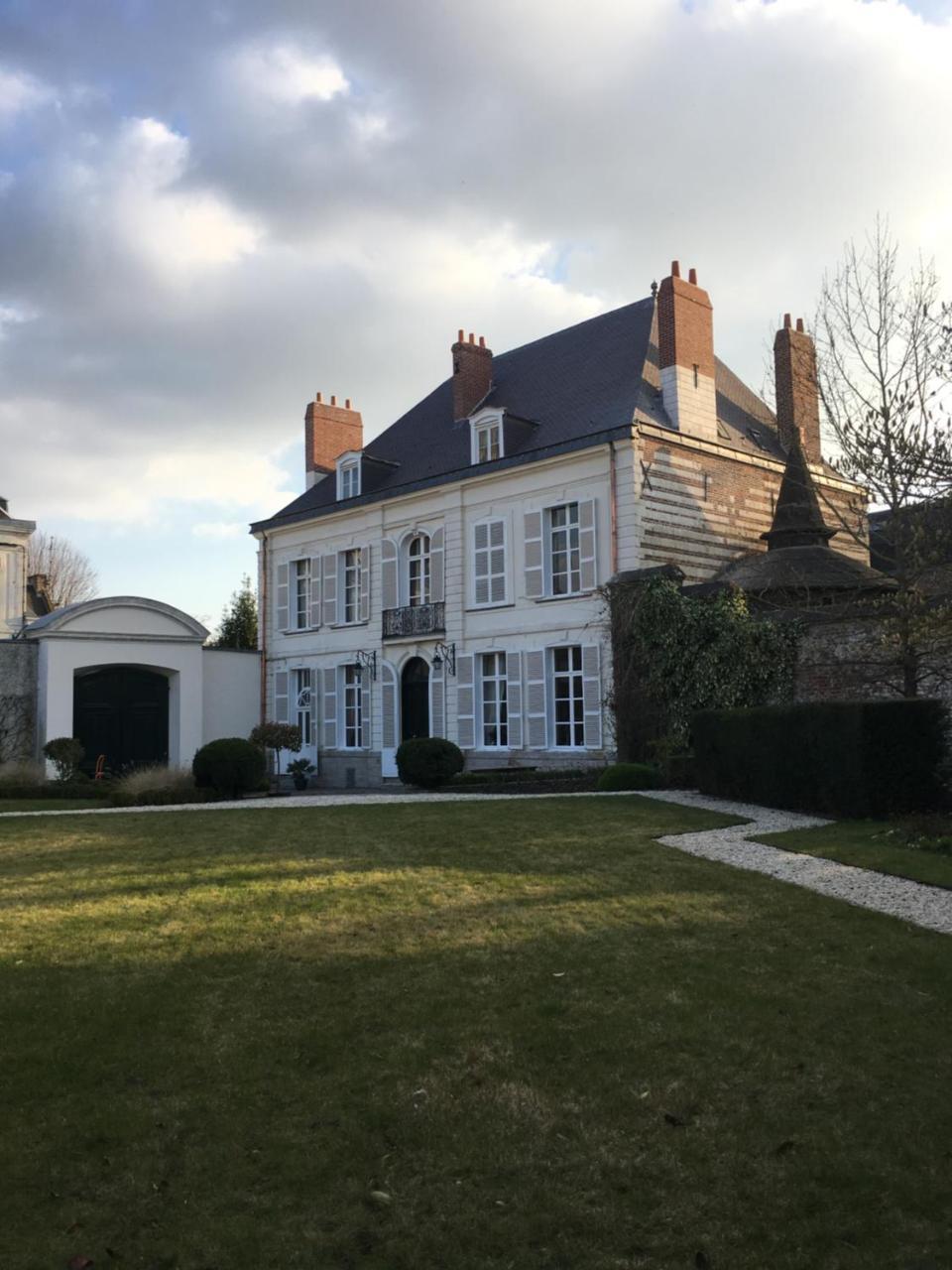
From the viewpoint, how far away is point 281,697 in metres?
26.5

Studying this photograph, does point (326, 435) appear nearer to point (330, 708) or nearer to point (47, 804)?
point (330, 708)

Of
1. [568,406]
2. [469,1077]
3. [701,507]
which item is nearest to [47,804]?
[568,406]

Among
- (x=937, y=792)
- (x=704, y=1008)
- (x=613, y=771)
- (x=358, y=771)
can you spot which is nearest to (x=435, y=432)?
(x=358, y=771)

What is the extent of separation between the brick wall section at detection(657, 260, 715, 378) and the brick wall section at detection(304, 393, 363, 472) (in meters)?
10.5

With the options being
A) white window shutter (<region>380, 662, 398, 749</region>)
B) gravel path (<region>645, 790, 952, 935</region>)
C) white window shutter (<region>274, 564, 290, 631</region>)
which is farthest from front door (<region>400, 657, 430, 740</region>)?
gravel path (<region>645, 790, 952, 935</region>)

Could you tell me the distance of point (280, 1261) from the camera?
2930 millimetres

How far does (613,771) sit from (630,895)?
8.40m

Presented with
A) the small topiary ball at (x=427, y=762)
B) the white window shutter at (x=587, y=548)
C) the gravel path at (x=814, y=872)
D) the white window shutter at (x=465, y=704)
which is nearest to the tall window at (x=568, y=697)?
the white window shutter at (x=587, y=548)

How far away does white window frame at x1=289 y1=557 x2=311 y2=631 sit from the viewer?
26359 mm

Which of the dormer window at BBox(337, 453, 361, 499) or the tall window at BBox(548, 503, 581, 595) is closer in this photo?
the tall window at BBox(548, 503, 581, 595)

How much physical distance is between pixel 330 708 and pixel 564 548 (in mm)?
7865

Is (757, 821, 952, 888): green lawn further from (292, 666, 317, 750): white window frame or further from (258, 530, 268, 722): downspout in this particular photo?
(258, 530, 268, 722): downspout

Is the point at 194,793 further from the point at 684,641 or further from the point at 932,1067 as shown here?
the point at 932,1067

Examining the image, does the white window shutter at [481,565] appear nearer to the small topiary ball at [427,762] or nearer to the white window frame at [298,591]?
the small topiary ball at [427,762]
